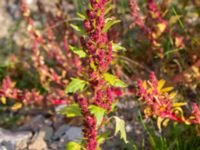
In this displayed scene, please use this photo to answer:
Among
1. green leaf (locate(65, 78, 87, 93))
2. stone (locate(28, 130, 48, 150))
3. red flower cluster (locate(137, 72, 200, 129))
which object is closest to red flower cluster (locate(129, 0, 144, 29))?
red flower cluster (locate(137, 72, 200, 129))

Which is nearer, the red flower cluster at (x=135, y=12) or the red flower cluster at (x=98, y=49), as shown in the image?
the red flower cluster at (x=98, y=49)

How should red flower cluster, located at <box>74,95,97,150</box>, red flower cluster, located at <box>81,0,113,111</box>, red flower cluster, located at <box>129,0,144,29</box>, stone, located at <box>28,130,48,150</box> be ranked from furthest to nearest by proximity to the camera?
stone, located at <box>28,130,48,150</box>, red flower cluster, located at <box>129,0,144,29</box>, red flower cluster, located at <box>74,95,97,150</box>, red flower cluster, located at <box>81,0,113,111</box>

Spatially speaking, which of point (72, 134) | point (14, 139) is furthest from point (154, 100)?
point (14, 139)

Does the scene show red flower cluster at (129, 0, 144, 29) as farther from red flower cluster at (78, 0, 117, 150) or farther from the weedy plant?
red flower cluster at (78, 0, 117, 150)

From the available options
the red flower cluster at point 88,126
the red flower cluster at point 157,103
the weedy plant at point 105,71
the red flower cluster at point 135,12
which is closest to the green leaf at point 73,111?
the weedy plant at point 105,71

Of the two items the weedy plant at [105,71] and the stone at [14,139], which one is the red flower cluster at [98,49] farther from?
the stone at [14,139]

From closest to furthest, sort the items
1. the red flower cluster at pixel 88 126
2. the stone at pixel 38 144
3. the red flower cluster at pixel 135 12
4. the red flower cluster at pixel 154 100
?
the red flower cluster at pixel 88 126 < the red flower cluster at pixel 154 100 < the red flower cluster at pixel 135 12 < the stone at pixel 38 144

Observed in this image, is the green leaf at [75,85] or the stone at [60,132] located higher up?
the green leaf at [75,85]

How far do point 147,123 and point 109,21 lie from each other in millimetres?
932

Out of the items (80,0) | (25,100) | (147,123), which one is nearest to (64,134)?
(25,100)

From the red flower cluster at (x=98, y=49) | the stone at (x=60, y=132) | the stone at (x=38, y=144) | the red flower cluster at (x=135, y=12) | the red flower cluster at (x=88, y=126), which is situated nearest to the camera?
the red flower cluster at (x=98, y=49)

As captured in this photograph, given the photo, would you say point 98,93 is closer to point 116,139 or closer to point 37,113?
point 116,139

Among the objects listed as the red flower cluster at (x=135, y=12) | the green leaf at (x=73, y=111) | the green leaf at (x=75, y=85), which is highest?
the red flower cluster at (x=135, y=12)

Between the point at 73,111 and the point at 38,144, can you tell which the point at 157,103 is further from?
the point at 38,144
